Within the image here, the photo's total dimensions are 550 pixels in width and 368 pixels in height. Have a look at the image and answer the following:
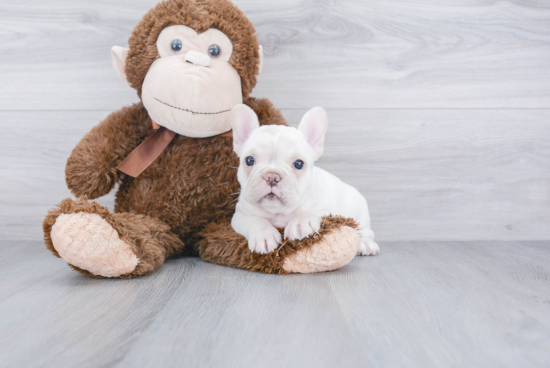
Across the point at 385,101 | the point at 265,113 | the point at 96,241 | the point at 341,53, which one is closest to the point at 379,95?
the point at 385,101

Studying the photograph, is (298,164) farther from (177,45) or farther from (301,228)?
(177,45)

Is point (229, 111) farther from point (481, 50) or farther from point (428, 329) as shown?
point (481, 50)

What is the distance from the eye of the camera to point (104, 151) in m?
1.14

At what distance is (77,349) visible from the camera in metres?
0.61

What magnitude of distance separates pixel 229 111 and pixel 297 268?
0.48 metres

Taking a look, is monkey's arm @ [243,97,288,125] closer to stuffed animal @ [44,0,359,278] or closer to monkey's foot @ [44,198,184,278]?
stuffed animal @ [44,0,359,278]

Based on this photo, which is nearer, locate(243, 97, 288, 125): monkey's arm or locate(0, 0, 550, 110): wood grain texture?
locate(243, 97, 288, 125): monkey's arm

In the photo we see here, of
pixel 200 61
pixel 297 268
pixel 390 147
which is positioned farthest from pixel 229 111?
pixel 390 147

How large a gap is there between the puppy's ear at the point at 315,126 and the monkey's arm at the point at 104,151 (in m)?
0.48

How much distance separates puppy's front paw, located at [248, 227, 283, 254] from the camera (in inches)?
39.6

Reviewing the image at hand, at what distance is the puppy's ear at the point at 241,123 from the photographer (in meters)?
1.08

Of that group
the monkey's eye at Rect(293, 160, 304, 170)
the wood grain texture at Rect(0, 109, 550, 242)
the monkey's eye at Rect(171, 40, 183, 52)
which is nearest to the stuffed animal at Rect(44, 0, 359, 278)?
the monkey's eye at Rect(171, 40, 183, 52)

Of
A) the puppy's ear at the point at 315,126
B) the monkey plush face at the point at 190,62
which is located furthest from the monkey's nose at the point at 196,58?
the puppy's ear at the point at 315,126

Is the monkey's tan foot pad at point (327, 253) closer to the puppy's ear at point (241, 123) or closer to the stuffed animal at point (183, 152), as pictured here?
the stuffed animal at point (183, 152)
